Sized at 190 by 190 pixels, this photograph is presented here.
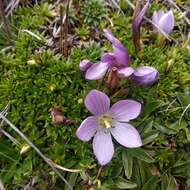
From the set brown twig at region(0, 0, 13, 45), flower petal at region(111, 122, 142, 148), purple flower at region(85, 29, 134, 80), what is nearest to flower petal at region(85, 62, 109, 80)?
purple flower at region(85, 29, 134, 80)

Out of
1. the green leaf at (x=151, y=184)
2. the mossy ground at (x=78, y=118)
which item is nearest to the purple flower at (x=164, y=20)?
the mossy ground at (x=78, y=118)

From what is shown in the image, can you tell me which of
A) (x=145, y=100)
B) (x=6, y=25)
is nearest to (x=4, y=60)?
(x=6, y=25)

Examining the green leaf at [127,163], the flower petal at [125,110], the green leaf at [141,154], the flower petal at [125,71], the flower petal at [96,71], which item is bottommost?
the green leaf at [127,163]

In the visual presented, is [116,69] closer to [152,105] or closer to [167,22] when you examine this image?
[152,105]

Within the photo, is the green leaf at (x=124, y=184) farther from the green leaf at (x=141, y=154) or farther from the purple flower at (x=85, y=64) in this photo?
the purple flower at (x=85, y=64)

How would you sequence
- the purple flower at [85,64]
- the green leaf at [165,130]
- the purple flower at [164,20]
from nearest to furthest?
1. the purple flower at [85,64]
2. the green leaf at [165,130]
3. the purple flower at [164,20]

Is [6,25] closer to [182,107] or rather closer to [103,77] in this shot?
[103,77]

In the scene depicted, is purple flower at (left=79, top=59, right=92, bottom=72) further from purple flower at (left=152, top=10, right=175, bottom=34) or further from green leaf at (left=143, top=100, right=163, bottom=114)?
purple flower at (left=152, top=10, right=175, bottom=34)
